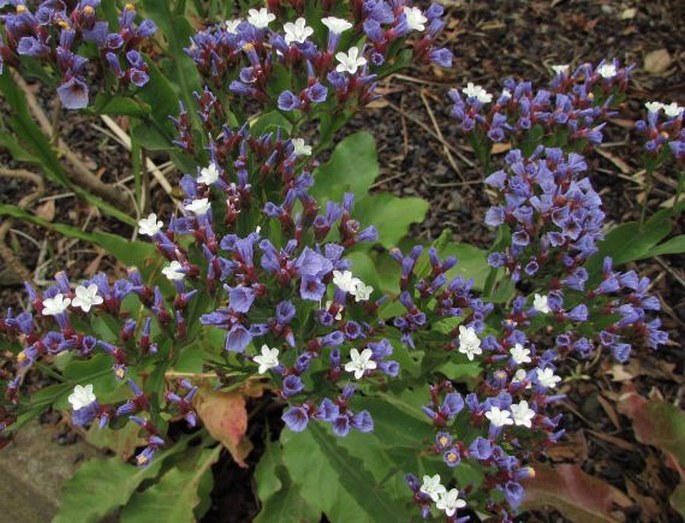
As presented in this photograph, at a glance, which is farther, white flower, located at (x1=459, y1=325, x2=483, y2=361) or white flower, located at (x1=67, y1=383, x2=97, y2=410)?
white flower, located at (x1=459, y1=325, x2=483, y2=361)

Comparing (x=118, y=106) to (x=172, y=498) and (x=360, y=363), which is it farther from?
(x=172, y=498)

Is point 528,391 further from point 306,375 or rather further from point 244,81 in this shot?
point 244,81

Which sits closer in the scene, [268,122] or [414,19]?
[414,19]

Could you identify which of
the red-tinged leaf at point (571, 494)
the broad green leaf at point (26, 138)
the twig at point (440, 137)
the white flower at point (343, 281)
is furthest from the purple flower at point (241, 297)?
the twig at point (440, 137)

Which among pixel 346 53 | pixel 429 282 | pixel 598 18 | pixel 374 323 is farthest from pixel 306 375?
pixel 598 18

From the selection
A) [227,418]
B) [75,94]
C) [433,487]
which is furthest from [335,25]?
[227,418]

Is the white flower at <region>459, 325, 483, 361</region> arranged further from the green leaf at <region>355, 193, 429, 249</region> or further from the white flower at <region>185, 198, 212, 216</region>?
the green leaf at <region>355, 193, 429, 249</region>

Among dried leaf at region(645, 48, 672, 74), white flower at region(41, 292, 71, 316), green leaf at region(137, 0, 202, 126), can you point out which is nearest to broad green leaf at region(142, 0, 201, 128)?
green leaf at region(137, 0, 202, 126)
